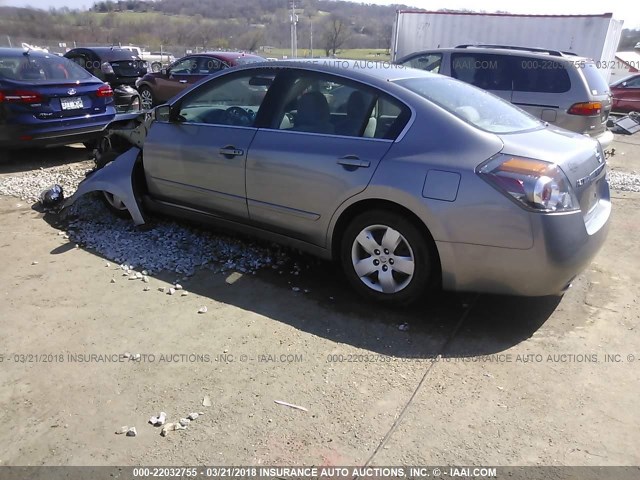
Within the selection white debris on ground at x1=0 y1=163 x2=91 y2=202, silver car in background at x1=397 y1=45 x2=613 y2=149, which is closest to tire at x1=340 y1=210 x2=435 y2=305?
white debris on ground at x1=0 y1=163 x2=91 y2=202

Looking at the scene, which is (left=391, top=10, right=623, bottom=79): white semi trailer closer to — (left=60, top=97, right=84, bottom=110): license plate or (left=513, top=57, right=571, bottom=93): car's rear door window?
(left=513, top=57, right=571, bottom=93): car's rear door window

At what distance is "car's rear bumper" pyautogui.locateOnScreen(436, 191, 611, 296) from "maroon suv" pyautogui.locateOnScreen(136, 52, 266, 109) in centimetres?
968

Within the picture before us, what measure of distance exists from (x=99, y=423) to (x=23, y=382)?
2.11 ft

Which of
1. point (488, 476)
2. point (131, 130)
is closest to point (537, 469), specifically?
point (488, 476)

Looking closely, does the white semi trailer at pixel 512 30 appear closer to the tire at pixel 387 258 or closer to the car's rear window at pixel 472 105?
the car's rear window at pixel 472 105

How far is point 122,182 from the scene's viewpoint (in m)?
4.88

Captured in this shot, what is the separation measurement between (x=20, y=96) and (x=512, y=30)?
13335 mm

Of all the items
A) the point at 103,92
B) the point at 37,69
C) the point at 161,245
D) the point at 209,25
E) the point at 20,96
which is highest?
the point at 37,69

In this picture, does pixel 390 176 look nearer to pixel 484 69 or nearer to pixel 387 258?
pixel 387 258

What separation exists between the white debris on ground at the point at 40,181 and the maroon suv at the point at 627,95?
14906 mm

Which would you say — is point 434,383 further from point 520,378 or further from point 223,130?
point 223,130

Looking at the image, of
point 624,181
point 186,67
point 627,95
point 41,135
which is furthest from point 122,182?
point 627,95

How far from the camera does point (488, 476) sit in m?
2.29

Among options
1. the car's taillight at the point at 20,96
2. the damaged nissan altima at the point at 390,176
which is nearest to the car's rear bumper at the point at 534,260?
the damaged nissan altima at the point at 390,176
